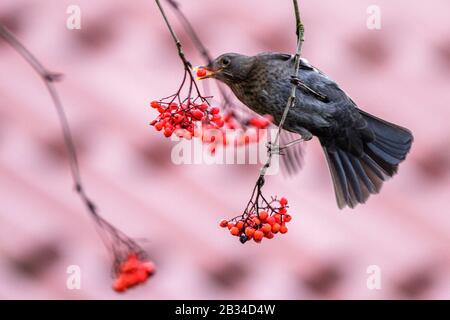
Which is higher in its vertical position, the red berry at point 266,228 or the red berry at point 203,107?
the red berry at point 203,107

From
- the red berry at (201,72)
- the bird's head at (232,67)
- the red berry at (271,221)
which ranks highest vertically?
the bird's head at (232,67)

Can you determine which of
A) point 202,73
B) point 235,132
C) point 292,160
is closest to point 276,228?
point 235,132

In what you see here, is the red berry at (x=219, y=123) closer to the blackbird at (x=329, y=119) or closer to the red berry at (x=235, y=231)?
the red berry at (x=235, y=231)

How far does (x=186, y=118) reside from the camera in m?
1.08

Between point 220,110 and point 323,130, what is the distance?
1.73ft

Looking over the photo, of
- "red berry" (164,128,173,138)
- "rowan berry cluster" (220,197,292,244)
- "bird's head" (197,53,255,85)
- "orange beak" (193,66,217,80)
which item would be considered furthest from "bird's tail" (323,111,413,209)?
"red berry" (164,128,173,138)

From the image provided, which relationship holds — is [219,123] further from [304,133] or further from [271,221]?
[304,133]

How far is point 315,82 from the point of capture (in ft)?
5.15

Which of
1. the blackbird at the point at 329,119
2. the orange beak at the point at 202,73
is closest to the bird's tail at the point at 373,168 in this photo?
the blackbird at the point at 329,119

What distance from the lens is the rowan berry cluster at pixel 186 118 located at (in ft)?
3.49

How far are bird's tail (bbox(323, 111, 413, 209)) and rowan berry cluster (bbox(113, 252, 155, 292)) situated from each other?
693mm

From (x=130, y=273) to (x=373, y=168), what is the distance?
81 cm

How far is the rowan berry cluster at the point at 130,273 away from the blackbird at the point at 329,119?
540 millimetres

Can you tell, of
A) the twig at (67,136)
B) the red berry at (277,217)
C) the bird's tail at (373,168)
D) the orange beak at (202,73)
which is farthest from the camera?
the bird's tail at (373,168)
